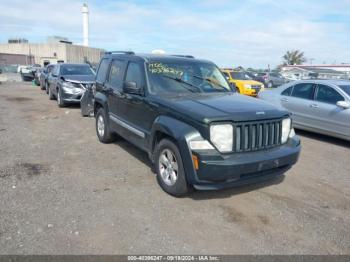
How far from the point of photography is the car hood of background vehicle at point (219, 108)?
380cm

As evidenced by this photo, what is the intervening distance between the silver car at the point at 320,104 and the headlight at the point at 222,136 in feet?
16.0

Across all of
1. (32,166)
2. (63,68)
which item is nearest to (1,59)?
(63,68)

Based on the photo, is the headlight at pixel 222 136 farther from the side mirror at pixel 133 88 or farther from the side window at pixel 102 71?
the side window at pixel 102 71

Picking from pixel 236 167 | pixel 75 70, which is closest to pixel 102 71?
pixel 236 167

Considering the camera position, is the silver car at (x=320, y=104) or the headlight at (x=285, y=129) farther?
the silver car at (x=320, y=104)

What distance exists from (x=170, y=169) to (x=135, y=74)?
6.69 feet

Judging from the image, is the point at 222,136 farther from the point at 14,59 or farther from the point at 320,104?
the point at 14,59

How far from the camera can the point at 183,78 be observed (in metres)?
5.19

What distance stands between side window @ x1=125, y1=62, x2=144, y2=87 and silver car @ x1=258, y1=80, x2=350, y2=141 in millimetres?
5055

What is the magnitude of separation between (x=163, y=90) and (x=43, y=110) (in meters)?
8.71

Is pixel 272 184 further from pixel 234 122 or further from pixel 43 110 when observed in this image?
pixel 43 110

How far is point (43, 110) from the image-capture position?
12.0 meters

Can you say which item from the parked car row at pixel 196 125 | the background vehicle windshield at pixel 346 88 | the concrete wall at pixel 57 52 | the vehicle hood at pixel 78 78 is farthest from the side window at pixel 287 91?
the concrete wall at pixel 57 52

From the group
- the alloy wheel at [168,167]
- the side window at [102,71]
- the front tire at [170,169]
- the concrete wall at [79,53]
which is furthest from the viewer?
the concrete wall at [79,53]
